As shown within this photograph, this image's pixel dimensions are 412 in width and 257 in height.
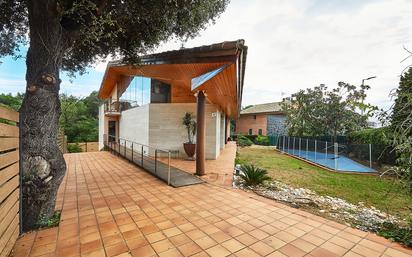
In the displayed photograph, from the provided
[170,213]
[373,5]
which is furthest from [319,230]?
[373,5]

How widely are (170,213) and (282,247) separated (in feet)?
5.83

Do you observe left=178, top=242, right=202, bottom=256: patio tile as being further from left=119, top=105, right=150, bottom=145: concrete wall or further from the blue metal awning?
left=119, top=105, right=150, bottom=145: concrete wall

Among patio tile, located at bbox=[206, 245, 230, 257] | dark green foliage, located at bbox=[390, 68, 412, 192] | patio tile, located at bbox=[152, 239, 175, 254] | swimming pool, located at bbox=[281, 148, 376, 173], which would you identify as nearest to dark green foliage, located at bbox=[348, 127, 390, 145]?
swimming pool, located at bbox=[281, 148, 376, 173]

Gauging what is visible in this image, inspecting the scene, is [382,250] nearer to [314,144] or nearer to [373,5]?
[373,5]

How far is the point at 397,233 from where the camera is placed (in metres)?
2.73

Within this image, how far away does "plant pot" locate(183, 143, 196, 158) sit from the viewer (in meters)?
8.82

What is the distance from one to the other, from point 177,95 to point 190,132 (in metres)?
1.85

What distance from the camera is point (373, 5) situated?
508cm

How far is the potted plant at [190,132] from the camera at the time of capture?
8859mm

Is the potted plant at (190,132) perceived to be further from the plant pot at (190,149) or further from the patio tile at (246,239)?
the patio tile at (246,239)

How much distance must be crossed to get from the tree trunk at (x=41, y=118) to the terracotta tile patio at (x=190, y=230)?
429 mm

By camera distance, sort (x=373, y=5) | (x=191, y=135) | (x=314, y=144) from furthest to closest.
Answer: (x=314, y=144)
(x=191, y=135)
(x=373, y=5)

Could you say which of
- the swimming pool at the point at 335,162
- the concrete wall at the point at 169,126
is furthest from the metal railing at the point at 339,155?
the concrete wall at the point at 169,126

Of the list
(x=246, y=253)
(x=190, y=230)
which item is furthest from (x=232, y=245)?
(x=190, y=230)
